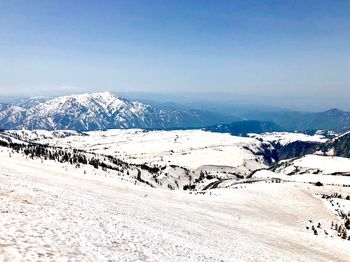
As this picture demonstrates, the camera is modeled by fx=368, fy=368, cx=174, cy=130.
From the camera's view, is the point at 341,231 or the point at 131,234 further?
the point at 341,231

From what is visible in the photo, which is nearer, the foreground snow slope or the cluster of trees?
the foreground snow slope

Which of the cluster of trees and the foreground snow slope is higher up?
the foreground snow slope

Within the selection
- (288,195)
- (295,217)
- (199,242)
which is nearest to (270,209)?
(295,217)

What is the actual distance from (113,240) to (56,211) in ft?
21.5

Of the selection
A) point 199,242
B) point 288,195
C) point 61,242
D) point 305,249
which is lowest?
point 288,195

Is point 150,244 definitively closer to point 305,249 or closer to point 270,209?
point 305,249

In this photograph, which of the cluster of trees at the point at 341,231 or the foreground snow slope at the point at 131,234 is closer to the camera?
the foreground snow slope at the point at 131,234

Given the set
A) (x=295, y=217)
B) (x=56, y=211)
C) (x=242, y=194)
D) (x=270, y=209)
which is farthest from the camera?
(x=242, y=194)

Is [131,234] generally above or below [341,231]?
above

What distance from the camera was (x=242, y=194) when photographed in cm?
8400

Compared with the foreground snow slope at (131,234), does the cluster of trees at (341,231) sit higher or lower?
lower

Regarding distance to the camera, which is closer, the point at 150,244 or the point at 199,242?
the point at 150,244

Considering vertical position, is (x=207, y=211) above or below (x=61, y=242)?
below

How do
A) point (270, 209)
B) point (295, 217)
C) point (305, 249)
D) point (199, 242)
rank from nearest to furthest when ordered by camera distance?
1. point (199, 242)
2. point (305, 249)
3. point (295, 217)
4. point (270, 209)
